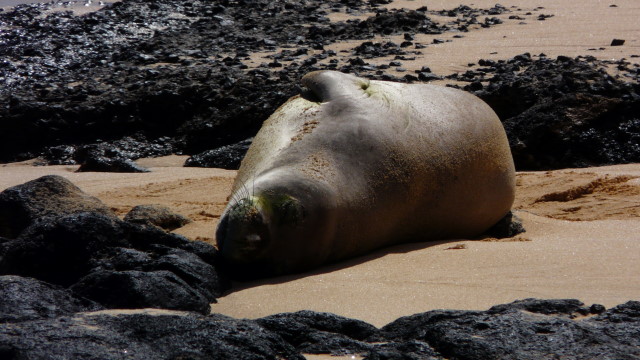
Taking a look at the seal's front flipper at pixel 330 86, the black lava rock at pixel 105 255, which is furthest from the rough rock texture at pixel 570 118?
the black lava rock at pixel 105 255

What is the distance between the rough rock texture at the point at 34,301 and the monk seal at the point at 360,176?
1.25m

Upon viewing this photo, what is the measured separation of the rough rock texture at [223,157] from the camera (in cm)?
880

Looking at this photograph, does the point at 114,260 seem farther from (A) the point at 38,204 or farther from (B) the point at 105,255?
(A) the point at 38,204

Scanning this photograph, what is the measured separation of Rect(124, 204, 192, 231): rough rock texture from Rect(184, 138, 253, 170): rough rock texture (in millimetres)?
2794

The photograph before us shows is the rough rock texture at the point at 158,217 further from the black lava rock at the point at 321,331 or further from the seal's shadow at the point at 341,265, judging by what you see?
the black lava rock at the point at 321,331

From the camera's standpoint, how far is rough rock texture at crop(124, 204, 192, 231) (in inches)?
227

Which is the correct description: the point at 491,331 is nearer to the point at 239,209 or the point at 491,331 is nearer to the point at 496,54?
the point at 239,209

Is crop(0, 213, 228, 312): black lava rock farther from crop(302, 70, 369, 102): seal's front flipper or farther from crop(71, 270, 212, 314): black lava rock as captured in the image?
crop(302, 70, 369, 102): seal's front flipper

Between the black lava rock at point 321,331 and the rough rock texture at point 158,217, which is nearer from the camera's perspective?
the black lava rock at point 321,331

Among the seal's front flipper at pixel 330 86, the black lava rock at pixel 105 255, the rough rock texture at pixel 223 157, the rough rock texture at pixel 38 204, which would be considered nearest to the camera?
the black lava rock at pixel 105 255

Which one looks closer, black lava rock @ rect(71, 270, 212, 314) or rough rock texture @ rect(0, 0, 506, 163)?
black lava rock @ rect(71, 270, 212, 314)

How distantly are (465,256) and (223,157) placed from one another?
14.5 ft

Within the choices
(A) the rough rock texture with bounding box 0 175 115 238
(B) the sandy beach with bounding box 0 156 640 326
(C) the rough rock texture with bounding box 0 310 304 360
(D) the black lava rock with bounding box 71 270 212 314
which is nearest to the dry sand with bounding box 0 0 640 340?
(B) the sandy beach with bounding box 0 156 640 326

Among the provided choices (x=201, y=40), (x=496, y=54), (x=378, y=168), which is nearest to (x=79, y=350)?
(x=378, y=168)
